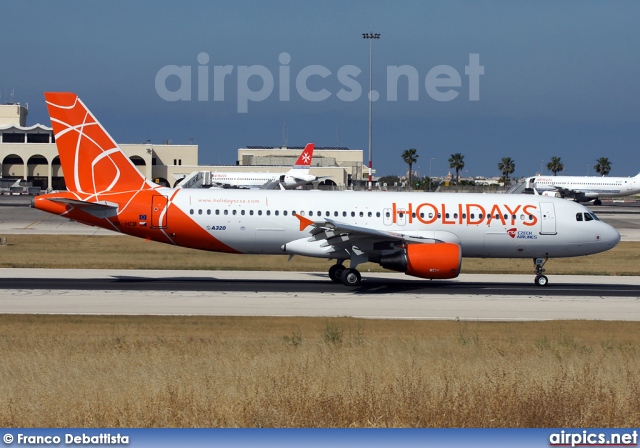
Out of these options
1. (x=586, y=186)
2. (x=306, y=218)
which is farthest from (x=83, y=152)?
(x=586, y=186)

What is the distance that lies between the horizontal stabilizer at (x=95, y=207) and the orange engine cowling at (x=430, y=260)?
10556 mm

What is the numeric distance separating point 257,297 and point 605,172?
164 metres

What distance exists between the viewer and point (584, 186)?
111375 mm

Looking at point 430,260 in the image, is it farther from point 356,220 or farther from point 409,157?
point 409,157

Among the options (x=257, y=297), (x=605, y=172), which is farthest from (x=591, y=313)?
(x=605, y=172)

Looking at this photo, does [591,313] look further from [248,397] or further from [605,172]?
[605,172]

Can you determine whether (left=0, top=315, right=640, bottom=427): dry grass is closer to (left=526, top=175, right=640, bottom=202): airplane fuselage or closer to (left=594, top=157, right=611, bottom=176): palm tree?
(left=526, top=175, right=640, bottom=202): airplane fuselage

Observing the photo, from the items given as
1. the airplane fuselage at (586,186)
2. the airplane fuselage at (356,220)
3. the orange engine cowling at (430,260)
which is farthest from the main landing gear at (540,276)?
the airplane fuselage at (586,186)

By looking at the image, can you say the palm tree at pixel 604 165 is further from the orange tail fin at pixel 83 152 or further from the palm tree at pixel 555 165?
the orange tail fin at pixel 83 152

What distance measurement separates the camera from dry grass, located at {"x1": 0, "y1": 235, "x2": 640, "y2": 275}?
118 ft

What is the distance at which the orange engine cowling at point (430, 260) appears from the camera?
91.8 ft

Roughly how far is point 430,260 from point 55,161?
11262 centimetres

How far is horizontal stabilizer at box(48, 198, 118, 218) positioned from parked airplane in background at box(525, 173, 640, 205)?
288ft

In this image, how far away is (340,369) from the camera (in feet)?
46.5
